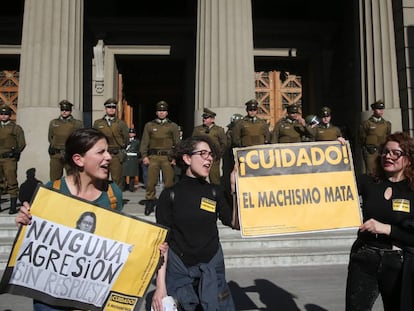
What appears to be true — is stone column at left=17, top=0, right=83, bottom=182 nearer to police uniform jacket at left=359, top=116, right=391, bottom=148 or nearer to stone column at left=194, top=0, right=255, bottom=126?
stone column at left=194, top=0, right=255, bottom=126

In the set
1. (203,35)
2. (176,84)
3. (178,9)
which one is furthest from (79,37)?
(176,84)

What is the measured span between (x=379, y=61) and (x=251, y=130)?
4531mm

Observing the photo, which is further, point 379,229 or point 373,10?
point 373,10

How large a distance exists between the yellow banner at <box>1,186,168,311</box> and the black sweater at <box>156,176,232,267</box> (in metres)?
0.42

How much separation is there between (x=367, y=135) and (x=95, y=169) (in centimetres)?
821

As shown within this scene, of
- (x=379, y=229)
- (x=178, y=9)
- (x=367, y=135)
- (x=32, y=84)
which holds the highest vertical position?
(x=178, y=9)

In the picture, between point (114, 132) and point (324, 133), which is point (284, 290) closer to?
point (114, 132)

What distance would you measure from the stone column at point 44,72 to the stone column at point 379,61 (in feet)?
24.8

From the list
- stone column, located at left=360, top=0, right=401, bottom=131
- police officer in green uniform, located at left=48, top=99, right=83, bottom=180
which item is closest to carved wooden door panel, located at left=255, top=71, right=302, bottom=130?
stone column, located at left=360, top=0, right=401, bottom=131

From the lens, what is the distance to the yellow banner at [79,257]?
227 cm

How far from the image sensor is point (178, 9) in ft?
48.3

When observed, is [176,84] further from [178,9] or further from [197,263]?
[197,263]

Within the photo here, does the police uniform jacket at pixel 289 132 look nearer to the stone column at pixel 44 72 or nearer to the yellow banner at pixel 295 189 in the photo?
the stone column at pixel 44 72

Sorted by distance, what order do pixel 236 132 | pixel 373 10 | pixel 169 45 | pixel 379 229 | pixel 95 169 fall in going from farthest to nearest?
pixel 169 45
pixel 373 10
pixel 236 132
pixel 379 229
pixel 95 169
